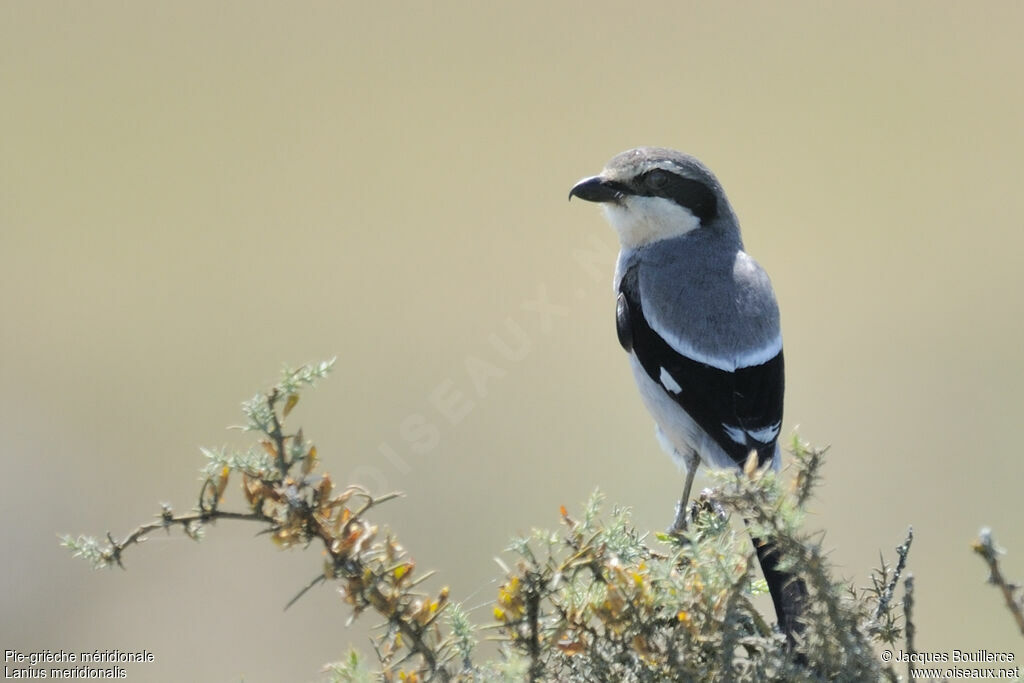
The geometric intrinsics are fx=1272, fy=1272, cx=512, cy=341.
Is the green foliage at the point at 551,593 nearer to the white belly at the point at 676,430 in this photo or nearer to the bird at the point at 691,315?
the bird at the point at 691,315

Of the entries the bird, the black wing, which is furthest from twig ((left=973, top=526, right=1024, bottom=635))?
the black wing

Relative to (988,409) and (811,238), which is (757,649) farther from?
(811,238)

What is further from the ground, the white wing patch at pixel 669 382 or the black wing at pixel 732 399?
the white wing patch at pixel 669 382

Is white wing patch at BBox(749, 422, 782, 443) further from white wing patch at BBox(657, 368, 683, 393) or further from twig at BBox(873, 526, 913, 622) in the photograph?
twig at BBox(873, 526, 913, 622)

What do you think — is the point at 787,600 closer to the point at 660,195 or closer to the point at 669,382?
the point at 669,382

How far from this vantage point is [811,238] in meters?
12.6

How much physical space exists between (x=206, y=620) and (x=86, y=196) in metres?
7.98

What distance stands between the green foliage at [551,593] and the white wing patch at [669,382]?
5.99 feet

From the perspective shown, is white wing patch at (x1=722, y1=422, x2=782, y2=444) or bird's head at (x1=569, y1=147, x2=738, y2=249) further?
bird's head at (x1=569, y1=147, x2=738, y2=249)

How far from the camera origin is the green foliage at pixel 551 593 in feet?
7.54

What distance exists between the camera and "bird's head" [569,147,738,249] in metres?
5.06

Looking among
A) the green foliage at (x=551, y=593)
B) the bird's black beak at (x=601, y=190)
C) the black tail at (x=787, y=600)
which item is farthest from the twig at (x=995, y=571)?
the bird's black beak at (x=601, y=190)

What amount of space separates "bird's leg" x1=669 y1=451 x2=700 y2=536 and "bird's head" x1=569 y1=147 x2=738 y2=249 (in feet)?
3.13

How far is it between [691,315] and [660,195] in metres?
0.80
